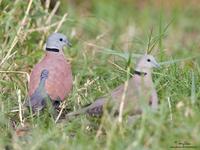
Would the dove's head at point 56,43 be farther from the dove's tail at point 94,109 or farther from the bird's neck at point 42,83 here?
the dove's tail at point 94,109

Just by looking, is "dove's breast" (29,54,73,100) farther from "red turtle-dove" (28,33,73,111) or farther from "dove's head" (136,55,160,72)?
"dove's head" (136,55,160,72)

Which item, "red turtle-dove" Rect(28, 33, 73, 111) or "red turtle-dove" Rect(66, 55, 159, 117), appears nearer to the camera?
"red turtle-dove" Rect(66, 55, 159, 117)

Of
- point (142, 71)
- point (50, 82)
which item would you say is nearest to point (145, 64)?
point (142, 71)

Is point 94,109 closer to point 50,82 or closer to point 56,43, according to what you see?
point 50,82

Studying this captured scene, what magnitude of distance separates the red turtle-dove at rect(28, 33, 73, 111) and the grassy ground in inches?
5.0

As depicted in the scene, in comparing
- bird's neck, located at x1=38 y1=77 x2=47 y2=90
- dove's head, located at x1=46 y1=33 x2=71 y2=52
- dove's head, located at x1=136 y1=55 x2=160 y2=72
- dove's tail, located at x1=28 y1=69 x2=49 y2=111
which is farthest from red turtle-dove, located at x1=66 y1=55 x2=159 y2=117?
dove's head, located at x1=46 y1=33 x2=71 y2=52

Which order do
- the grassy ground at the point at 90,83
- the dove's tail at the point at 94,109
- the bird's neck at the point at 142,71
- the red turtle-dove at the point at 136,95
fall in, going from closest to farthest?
the grassy ground at the point at 90,83, the red turtle-dove at the point at 136,95, the dove's tail at the point at 94,109, the bird's neck at the point at 142,71

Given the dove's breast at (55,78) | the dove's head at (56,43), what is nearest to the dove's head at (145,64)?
the dove's breast at (55,78)

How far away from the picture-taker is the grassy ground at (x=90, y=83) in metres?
4.86

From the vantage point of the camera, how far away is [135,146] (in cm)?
464

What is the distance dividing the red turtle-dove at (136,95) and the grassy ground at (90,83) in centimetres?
9

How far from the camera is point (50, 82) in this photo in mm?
5852

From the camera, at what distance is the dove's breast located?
19.1ft

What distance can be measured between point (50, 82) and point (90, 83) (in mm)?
682
